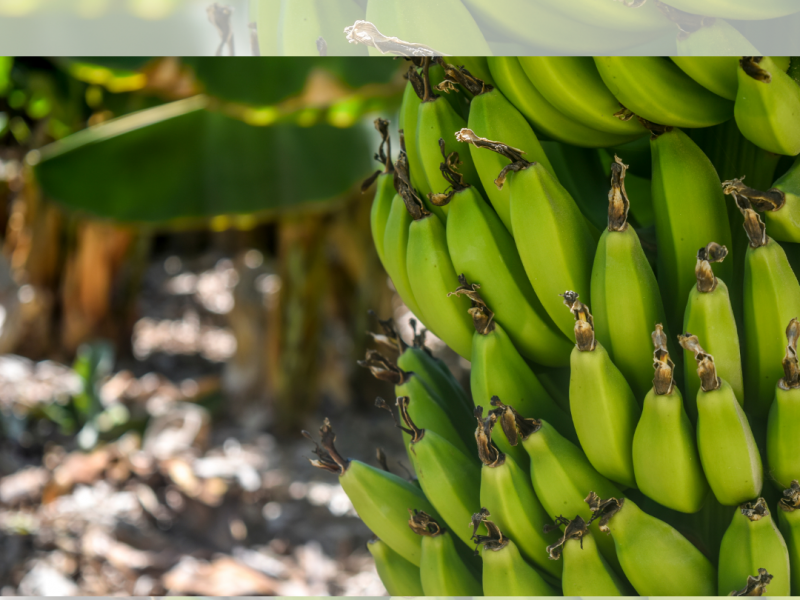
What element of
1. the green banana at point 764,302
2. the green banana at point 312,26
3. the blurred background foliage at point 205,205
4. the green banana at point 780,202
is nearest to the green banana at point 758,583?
the green banana at point 764,302

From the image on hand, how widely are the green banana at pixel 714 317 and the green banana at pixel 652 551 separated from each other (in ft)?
0.35

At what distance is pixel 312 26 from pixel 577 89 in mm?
201

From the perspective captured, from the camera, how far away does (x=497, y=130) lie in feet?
1.59

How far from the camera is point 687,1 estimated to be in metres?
0.41

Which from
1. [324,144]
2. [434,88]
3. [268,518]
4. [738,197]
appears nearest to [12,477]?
[268,518]

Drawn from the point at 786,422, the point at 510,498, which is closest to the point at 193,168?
the point at 510,498

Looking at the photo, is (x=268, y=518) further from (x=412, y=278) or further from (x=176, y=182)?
(x=412, y=278)

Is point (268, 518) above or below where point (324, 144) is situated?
below

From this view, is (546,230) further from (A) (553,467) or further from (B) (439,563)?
(B) (439,563)

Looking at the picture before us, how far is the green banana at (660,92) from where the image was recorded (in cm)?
44

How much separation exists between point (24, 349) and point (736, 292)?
13.1ft

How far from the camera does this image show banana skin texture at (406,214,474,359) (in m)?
0.53

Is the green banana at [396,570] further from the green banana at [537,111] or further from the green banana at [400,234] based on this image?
the green banana at [537,111]

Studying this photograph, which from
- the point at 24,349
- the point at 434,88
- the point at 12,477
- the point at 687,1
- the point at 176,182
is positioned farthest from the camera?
the point at 24,349
